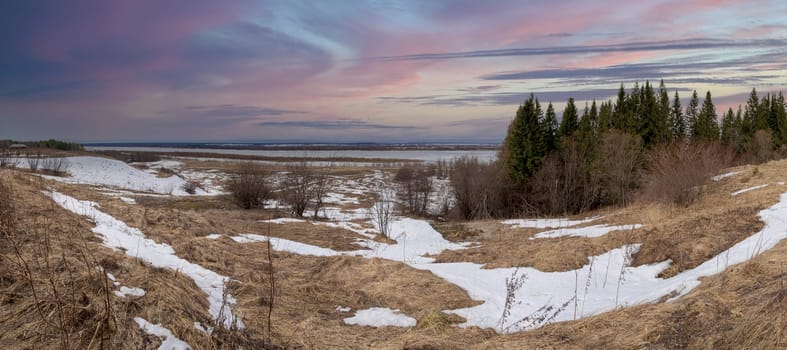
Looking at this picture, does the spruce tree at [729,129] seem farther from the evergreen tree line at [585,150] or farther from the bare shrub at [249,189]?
the bare shrub at [249,189]

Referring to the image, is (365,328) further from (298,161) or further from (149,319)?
(298,161)

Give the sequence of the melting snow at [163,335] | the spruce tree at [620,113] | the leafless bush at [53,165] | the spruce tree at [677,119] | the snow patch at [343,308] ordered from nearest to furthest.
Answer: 1. the melting snow at [163,335]
2. the snow patch at [343,308]
3. the leafless bush at [53,165]
4. the spruce tree at [620,113]
5. the spruce tree at [677,119]

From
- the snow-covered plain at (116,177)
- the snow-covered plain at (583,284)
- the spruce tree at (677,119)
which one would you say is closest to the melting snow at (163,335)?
the snow-covered plain at (583,284)

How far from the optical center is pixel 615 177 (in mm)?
32406

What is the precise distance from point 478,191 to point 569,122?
565 inches

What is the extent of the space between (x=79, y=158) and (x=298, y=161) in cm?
2808

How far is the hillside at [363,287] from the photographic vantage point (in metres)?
3.50

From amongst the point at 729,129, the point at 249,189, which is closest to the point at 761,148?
the point at 729,129

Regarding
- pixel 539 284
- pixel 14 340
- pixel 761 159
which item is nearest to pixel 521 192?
pixel 761 159

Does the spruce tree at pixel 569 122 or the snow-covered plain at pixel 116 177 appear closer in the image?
the snow-covered plain at pixel 116 177

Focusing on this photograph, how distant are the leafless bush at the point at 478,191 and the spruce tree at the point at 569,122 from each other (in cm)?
968

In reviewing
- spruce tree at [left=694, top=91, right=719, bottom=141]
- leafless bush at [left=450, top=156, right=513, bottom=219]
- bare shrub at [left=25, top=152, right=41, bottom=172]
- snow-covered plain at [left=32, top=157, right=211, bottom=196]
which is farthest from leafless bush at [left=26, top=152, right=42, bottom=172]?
spruce tree at [left=694, top=91, right=719, bottom=141]

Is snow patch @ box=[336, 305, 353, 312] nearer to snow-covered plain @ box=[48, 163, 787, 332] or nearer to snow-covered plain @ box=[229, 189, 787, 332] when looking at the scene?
snow-covered plain @ box=[48, 163, 787, 332]

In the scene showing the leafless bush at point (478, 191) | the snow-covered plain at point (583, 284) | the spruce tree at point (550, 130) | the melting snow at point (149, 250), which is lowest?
the leafless bush at point (478, 191)
